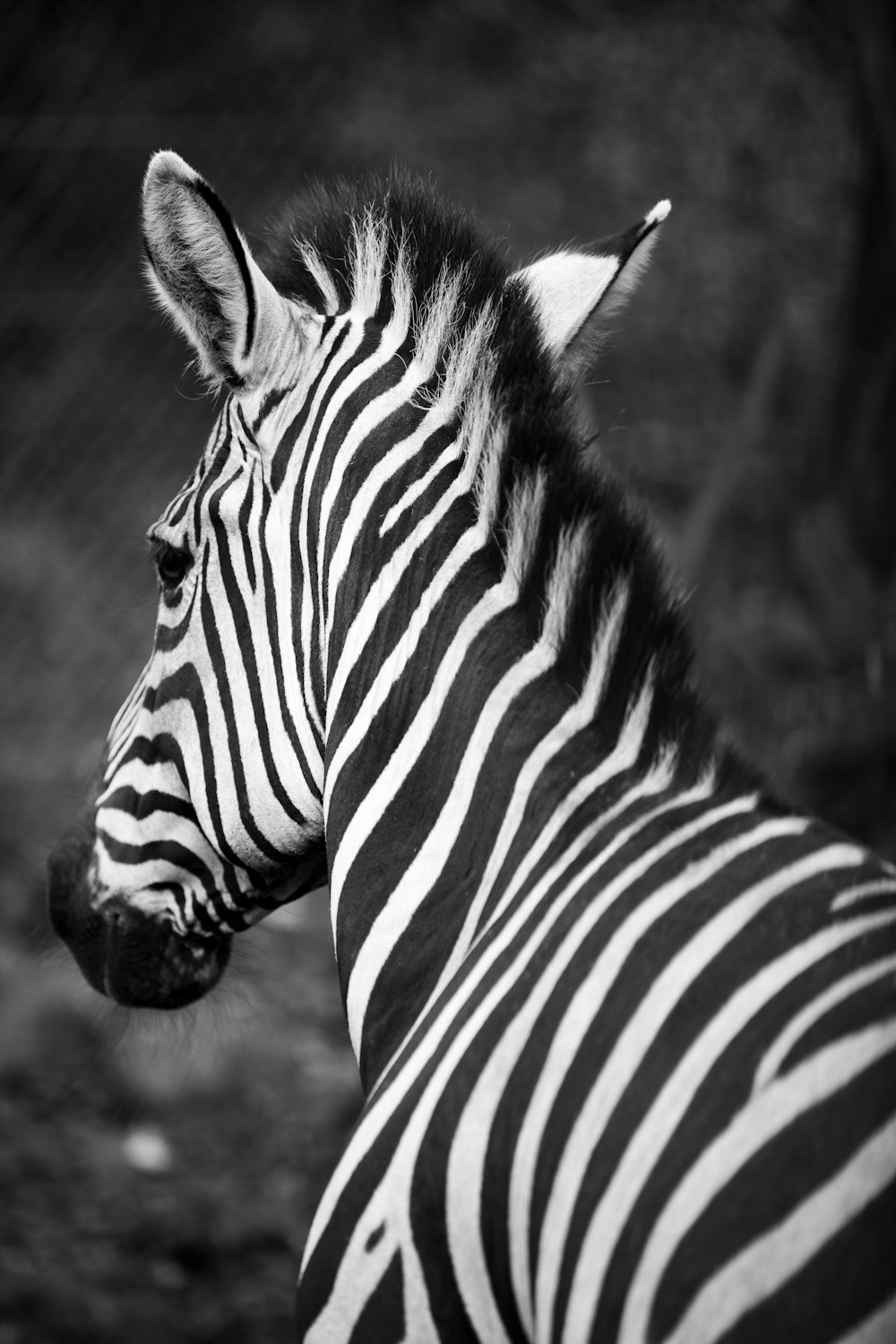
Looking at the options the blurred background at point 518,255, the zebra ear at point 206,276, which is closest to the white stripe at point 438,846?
the zebra ear at point 206,276

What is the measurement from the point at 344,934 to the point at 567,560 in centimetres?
72

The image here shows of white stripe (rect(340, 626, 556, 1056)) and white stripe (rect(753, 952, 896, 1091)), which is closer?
white stripe (rect(753, 952, 896, 1091))

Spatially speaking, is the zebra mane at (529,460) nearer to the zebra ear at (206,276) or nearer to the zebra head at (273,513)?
the zebra head at (273,513)

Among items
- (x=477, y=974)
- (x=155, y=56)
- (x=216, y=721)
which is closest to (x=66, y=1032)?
(x=216, y=721)

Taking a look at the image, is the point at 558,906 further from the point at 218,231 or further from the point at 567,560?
the point at 218,231

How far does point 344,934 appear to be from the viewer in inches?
80.4

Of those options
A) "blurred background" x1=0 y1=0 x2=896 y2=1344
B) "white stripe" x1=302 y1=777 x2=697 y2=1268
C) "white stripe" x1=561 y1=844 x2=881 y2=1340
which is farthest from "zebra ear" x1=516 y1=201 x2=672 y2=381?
"blurred background" x1=0 y1=0 x2=896 y2=1344

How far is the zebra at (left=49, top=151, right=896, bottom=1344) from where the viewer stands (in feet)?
4.66

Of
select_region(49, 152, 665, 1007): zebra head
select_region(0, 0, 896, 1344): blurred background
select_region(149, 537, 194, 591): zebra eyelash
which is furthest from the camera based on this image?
select_region(0, 0, 896, 1344): blurred background

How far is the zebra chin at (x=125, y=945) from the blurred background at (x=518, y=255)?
8.82ft

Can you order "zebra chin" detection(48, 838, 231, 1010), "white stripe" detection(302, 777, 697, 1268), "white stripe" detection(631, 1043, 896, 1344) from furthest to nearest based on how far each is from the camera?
"zebra chin" detection(48, 838, 231, 1010), "white stripe" detection(302, 777, 697, 1268), "white stripe" detection(631, 1043, 896, 1344)

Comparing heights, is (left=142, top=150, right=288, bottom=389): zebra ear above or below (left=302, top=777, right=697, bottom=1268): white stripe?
above

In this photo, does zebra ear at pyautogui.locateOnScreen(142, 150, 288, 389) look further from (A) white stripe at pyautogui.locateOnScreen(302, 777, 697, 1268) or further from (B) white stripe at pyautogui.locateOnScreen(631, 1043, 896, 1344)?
(B) white stripe at pyautogui.locateOnScreen(631, 1043, 896, 1344)

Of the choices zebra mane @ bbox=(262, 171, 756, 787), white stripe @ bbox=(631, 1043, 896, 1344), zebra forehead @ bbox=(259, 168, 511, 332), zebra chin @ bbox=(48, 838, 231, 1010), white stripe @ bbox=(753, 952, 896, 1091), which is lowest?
zebra chin @ bbox=(48, 838, 231, 1010)
